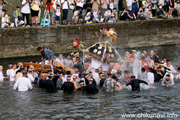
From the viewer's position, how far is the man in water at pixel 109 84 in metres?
19.8

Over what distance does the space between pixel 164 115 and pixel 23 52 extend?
560 inches

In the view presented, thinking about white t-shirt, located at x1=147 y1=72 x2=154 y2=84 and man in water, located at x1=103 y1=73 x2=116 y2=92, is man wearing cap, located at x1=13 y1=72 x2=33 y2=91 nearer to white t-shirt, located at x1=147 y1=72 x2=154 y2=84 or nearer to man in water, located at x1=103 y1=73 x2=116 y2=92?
man in water, located at x1=103 y1=73 x2=116 y2=92

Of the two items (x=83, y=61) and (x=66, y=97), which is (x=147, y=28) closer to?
(x=83, y=61)

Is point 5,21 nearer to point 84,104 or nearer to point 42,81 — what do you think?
point 42,81

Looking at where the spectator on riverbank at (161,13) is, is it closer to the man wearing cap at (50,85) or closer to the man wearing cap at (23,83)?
the man wearing cap at (50,85)

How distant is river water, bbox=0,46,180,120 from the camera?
56.0 feet

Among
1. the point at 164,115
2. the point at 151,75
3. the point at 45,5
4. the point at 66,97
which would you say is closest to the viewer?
the point at 164,115

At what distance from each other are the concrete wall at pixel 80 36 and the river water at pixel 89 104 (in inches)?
303

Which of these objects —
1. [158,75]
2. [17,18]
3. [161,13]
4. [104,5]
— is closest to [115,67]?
[158,75]

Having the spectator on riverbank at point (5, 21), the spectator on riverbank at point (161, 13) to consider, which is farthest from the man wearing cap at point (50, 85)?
the spectator on riverbank at point (161, 13)

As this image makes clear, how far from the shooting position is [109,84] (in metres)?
19.9

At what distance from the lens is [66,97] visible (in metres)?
19.5

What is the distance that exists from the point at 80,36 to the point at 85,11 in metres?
1.75

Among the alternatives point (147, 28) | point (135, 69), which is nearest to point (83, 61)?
point (135, 69)
